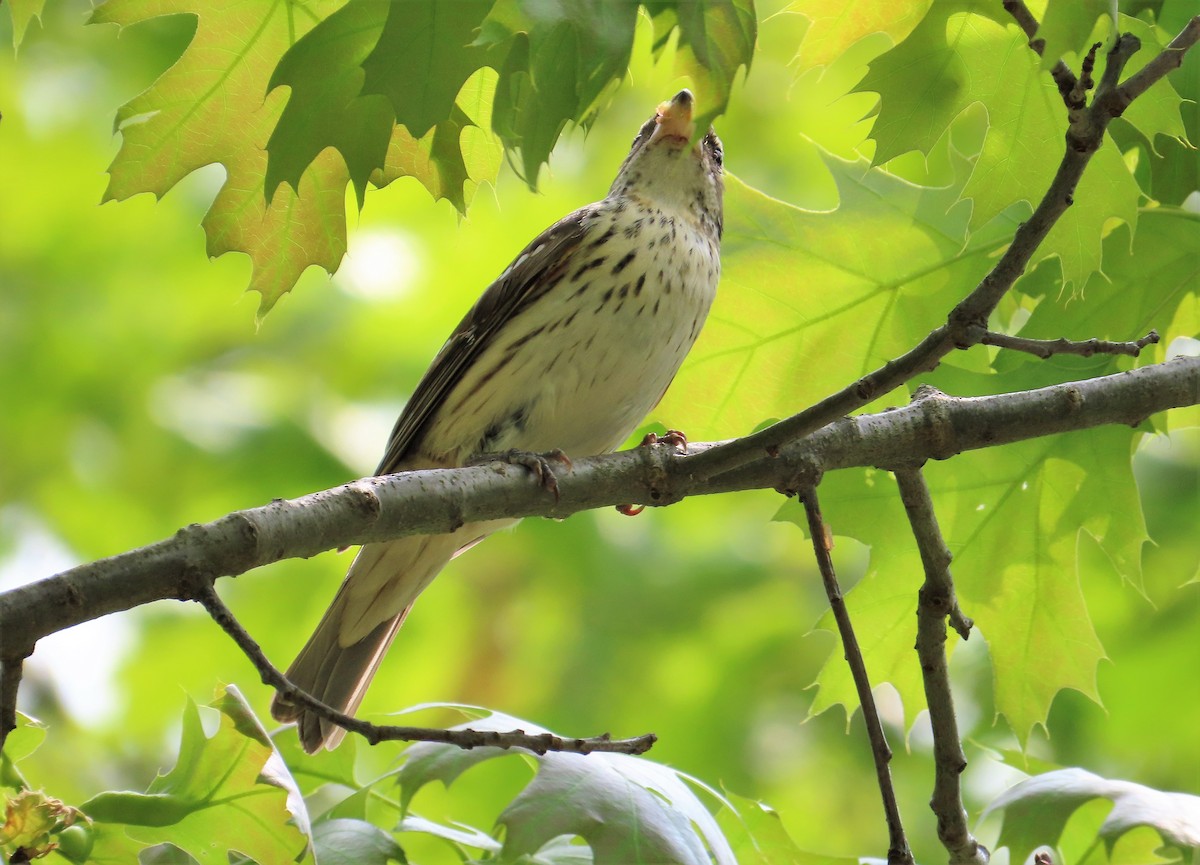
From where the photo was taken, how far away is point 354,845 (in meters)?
2.91

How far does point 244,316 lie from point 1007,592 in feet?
18.1

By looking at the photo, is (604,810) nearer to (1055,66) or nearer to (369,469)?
(1055,66)

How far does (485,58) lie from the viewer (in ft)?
7.48

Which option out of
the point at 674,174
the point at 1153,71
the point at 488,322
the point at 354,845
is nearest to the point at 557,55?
the point at 1153,71

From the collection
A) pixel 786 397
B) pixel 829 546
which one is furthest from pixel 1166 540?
pixel 829 546

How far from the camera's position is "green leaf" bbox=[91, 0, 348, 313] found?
9.44 ft

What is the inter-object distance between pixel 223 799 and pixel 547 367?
1715mm

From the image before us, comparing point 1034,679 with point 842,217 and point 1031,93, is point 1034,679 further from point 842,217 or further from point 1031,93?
point 1031,93

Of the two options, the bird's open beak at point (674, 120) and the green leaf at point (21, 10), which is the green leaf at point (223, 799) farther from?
the bird's open beak at point (674, 120)

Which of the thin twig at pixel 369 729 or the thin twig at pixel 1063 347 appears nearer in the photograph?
the thin twig at pixel 369 729

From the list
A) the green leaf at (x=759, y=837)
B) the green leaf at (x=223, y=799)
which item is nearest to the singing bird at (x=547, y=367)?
the green leaf at (x=223, y=799)

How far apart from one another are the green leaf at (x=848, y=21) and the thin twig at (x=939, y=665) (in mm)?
975

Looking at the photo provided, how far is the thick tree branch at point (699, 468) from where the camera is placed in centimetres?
242

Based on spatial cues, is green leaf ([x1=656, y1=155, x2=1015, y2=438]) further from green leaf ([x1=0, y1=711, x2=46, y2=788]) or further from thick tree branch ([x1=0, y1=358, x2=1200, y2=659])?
green leaf ([x1=0, y1=711, x2=46, y2=788])
